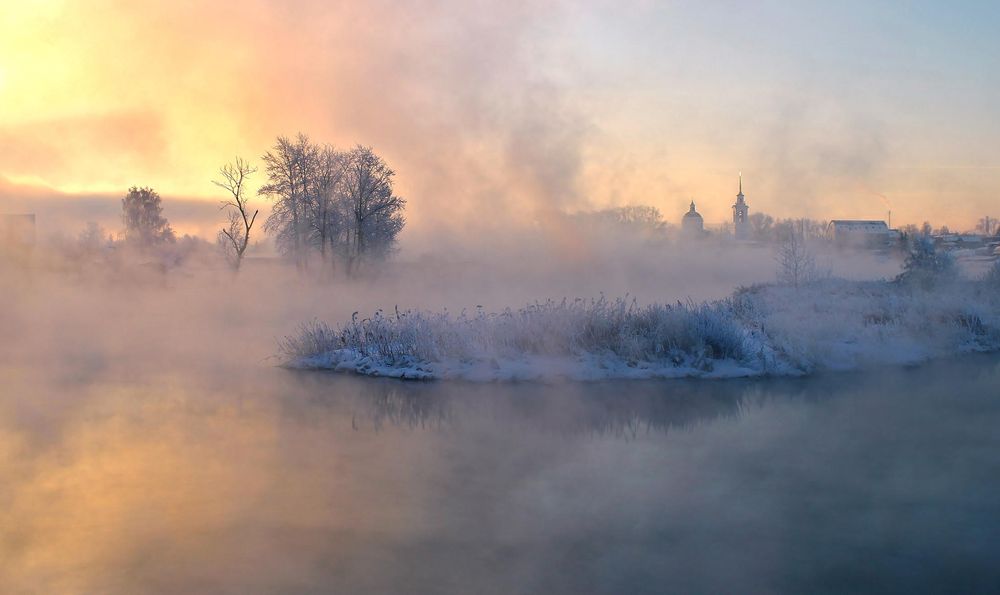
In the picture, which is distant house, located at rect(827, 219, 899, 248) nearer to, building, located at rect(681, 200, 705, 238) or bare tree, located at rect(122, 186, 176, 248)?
building, located at rect(681, 200, 705, 238)

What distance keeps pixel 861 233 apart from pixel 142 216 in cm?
7046

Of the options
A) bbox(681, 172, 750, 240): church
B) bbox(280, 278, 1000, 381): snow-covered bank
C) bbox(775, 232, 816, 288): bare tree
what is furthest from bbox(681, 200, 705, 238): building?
bbox(280, 278, 1000, 381): snow-covered bank

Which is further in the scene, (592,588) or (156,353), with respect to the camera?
(156,353)

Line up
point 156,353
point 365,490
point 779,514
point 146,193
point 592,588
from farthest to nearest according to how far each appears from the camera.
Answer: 1. point 146,193
2. point 156,353
3. point 365,490
4. point 779,514
5. point 592,588

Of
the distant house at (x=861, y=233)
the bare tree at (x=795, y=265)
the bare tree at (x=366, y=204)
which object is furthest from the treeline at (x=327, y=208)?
the distant house at (x=861, y=233)

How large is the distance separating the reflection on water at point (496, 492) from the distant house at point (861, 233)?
66254 mm

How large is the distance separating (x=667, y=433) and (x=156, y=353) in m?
14.5

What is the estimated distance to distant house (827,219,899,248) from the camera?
7650 centimetres

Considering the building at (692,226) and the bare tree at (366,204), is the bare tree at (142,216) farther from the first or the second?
the building at (692,226)

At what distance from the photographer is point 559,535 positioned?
7.30 metres

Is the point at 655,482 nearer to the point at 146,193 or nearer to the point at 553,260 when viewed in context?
the point at 553,260

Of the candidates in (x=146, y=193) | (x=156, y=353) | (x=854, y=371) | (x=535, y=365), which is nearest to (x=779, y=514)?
(x=535, y=365)

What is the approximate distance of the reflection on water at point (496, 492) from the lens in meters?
6.51

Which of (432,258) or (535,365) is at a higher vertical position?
(432,258)
